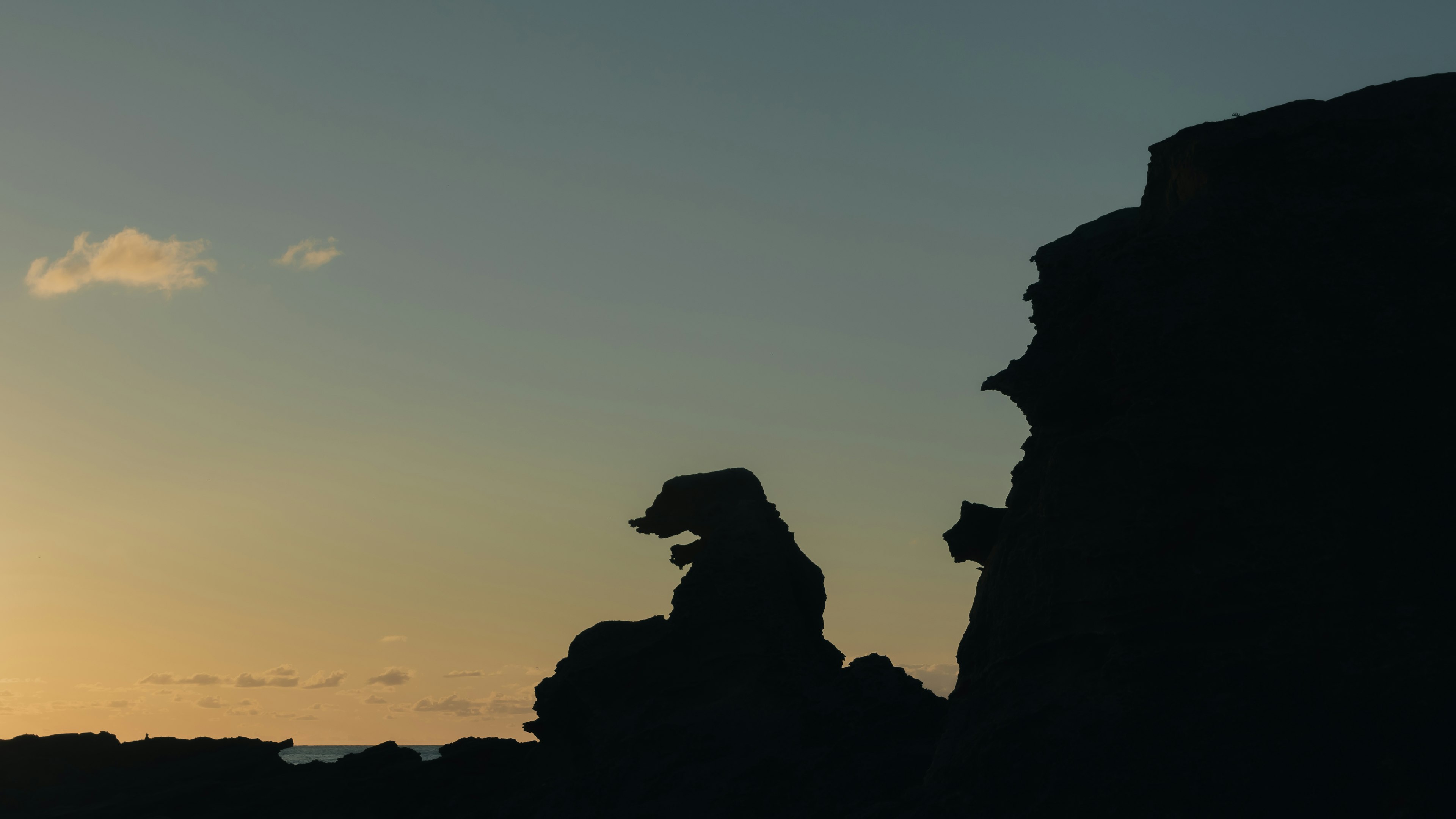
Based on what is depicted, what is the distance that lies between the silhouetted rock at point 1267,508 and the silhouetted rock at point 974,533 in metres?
6.87

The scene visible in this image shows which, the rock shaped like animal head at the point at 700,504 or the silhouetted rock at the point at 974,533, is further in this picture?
the rock shaped like animal head at the point at 700,504

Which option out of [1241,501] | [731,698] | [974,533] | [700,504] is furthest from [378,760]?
[1241,501]

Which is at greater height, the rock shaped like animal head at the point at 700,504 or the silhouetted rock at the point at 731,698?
the rock shaped like animal head at the point at 700,504

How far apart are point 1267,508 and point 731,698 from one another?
12040 mm

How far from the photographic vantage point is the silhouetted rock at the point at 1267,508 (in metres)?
11.9

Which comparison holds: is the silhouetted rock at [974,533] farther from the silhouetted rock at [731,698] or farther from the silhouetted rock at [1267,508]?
the silhouetted rock at [1267,508]

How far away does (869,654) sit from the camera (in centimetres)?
2061

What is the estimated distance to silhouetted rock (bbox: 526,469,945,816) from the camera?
18078 millimetres

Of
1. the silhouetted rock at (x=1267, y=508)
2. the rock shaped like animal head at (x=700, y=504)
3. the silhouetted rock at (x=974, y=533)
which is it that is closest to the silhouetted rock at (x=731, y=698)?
the rock shaped like animal head at (x=700, y=504)

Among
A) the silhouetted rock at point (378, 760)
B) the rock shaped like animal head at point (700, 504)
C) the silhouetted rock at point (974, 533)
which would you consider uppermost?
the rock shaped like animal head at point (700, 504)

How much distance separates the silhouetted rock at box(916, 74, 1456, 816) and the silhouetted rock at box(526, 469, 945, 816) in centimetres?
464

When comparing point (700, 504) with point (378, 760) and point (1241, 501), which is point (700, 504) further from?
point (1241, 501)

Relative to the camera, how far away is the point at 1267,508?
41.1ft

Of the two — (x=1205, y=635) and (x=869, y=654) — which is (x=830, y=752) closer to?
(x=869, y=654)
